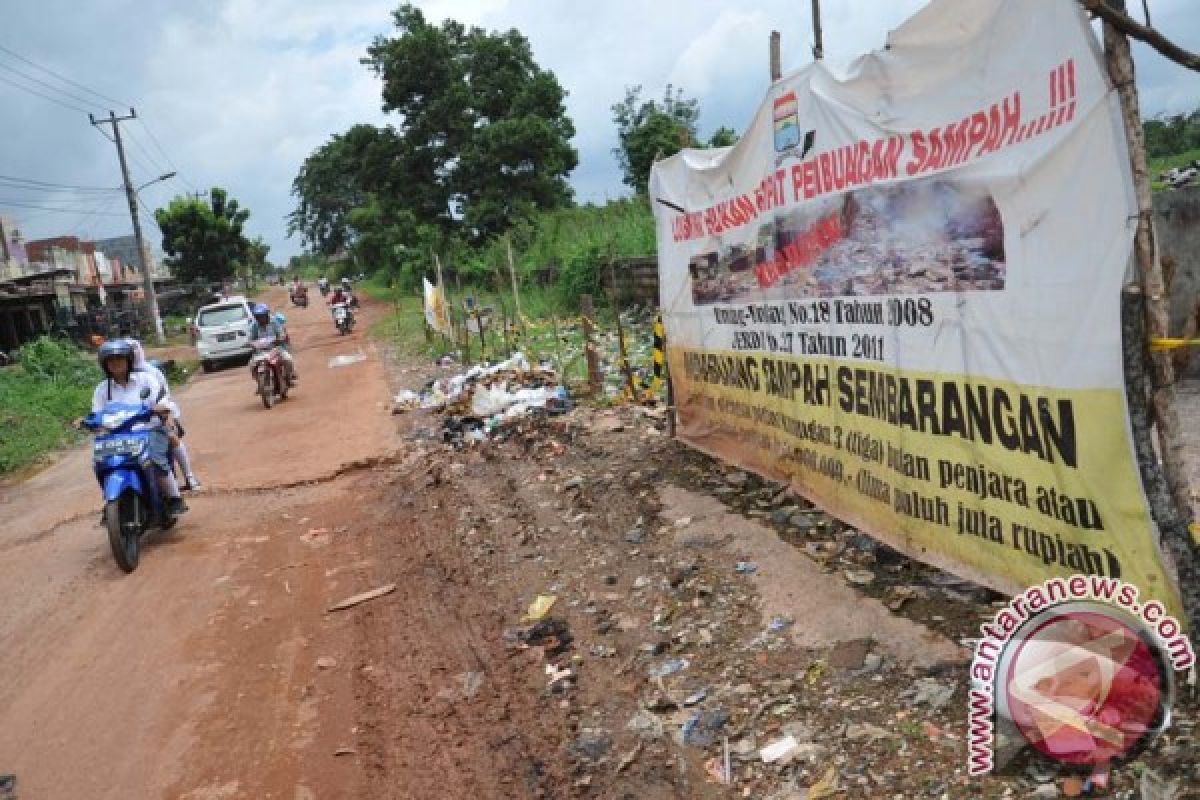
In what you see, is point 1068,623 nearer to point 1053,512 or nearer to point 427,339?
point 1053,512

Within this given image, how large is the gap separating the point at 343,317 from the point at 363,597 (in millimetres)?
22499

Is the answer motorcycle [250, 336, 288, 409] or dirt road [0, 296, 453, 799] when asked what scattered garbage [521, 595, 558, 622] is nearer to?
dirt road [0, 296, 453, 799]

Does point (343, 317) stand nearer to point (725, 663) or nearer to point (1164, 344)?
point (725, 663)

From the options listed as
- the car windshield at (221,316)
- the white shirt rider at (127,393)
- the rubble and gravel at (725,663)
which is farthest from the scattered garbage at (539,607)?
the car windshield at (221,316)

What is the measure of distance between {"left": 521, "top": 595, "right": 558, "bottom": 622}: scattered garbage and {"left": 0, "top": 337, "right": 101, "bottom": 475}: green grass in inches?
379

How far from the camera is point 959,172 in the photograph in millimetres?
3328

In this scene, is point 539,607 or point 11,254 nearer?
point 539,607

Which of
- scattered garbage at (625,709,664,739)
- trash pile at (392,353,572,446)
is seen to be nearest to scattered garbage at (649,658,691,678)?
scattered garbage at (625,709,664,739)

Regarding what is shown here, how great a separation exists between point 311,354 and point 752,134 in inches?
769

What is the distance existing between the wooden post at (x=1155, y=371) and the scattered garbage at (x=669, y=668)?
78.0 inches

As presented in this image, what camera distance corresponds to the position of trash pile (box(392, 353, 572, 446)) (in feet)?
31.3

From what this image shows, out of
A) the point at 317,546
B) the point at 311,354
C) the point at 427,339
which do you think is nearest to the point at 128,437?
the point at 317,546

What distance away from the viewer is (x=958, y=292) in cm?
343

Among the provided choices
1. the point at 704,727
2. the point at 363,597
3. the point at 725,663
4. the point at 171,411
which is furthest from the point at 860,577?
the point at 171,411
